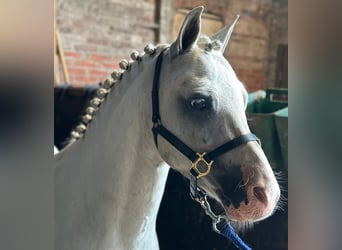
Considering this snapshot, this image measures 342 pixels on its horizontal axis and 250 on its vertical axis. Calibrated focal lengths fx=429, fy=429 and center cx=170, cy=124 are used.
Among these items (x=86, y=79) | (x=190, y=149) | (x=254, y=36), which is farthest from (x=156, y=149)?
(x=86, y=79)

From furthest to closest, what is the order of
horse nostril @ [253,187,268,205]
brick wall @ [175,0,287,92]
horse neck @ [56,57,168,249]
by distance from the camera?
brick wall @ [175,0,287,92] → horse neck @ [56,57,168,249] → horse nostril @ [253,187,268,205]

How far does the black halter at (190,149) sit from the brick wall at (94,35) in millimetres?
1666

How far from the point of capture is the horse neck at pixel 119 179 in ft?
2.72

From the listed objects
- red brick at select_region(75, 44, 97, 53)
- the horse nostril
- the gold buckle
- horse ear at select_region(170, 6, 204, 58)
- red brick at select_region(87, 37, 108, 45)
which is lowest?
the horse nostril

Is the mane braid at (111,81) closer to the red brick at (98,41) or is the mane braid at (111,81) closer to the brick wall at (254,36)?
the brick wall at (254,36)

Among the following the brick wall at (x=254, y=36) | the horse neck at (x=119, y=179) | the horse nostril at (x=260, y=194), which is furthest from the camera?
the brick wall at (x=254, y=36)

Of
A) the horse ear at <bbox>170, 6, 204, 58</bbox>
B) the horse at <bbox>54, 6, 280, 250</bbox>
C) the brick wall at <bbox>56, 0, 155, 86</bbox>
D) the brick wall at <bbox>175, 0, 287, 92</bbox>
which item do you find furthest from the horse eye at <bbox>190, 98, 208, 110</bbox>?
the brick wall at <bbox>56, 0, 155, 86</bbox>

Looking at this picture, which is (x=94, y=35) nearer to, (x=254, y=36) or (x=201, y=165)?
(x=254, y=36)

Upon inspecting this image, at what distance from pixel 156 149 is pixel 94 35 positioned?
175cm

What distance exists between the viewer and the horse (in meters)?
0.72

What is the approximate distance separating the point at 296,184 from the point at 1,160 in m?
0.58

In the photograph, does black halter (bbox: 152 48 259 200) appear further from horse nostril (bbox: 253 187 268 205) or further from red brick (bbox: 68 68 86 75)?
red brick (bbox: 68 68 86 75)

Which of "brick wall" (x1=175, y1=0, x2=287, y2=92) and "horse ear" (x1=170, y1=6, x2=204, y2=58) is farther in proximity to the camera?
"brick wall" (x1=175, y1=0, x2=287, y2=92)

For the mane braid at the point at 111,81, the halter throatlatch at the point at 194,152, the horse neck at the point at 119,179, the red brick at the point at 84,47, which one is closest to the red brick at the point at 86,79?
Result: the red brick at the point at 84,47
